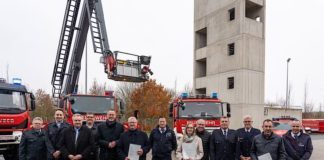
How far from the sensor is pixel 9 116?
10.0 meters

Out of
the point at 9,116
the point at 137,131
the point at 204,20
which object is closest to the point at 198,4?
the point at 204,20

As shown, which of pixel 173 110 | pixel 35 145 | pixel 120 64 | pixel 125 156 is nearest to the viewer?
pixel 125 156

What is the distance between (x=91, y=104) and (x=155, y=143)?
18.6ft

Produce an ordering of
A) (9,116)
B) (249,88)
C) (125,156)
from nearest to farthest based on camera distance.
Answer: (125,156) < (9,116) < (249,88)

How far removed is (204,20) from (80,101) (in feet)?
75.9

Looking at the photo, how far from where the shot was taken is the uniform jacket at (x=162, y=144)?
695cm

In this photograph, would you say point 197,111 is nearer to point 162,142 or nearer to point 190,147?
point 162,142

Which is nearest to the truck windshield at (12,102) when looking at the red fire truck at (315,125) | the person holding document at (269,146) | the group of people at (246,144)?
the group of people at (246,144)

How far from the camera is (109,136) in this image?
694 centimetres

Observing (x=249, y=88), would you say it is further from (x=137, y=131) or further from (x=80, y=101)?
(x=137, y=131)

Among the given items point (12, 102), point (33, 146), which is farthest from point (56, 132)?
point (12, 102)

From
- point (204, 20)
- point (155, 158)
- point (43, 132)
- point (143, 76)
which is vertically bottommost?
point (155, 158)

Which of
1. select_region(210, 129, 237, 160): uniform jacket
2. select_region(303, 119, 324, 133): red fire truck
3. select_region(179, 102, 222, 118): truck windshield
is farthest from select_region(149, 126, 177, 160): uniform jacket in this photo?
select_region(303, 119, 324, 133): red fire truck

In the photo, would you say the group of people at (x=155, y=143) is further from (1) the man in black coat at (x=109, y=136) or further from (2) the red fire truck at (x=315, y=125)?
(2) the red fire truck at (x=315, y=125)
